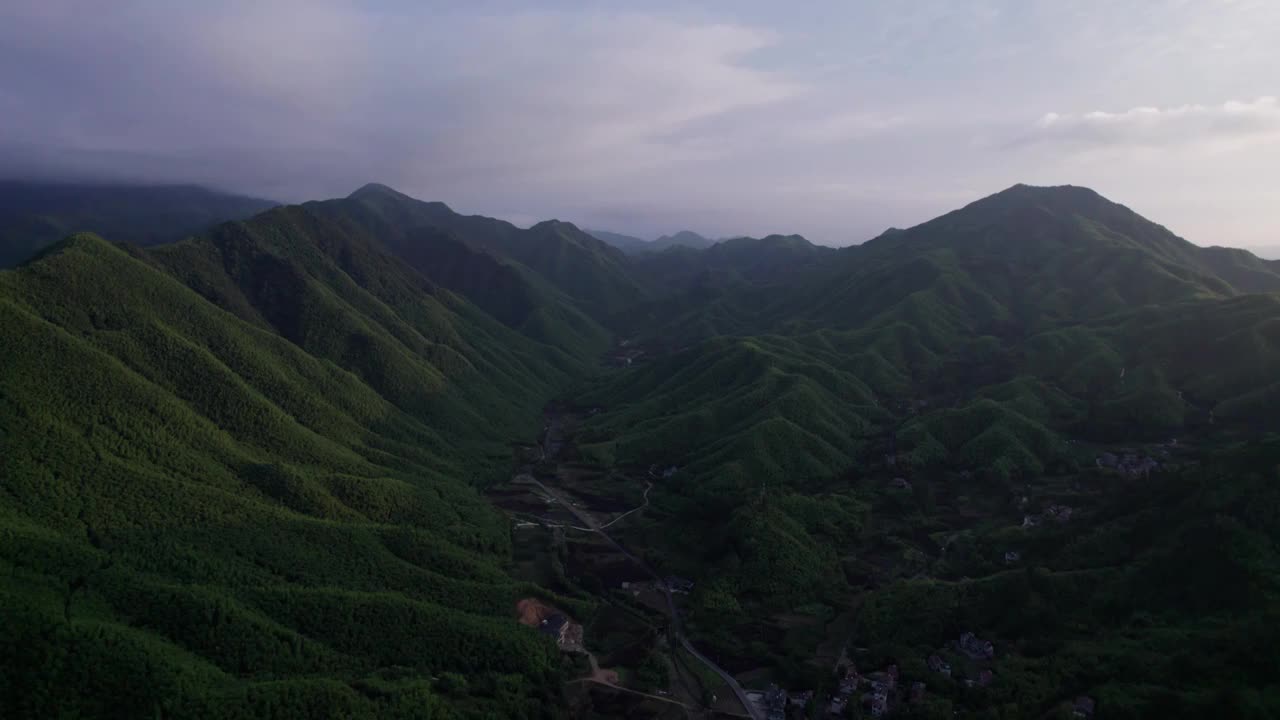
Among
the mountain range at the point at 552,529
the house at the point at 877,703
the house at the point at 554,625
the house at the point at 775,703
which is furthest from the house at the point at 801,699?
the house at the point at 554,625

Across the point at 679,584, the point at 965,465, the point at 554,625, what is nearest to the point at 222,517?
the point at 554,625

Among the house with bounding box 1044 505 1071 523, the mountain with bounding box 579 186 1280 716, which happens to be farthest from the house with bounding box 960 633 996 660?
the house with bounding box 1044 505 1071 523

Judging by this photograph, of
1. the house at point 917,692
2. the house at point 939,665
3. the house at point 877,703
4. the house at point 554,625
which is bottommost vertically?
the house at point 554,625

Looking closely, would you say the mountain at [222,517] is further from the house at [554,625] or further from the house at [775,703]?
the house at [775,703]

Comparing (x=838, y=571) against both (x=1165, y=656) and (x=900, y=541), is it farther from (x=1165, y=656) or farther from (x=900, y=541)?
(x=1165, y=656)

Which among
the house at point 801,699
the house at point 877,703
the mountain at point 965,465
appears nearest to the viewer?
the house at point 877,703
